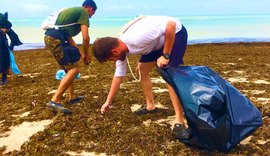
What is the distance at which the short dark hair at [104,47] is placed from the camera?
4.03m

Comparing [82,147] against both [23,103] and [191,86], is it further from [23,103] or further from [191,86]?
[23,103]

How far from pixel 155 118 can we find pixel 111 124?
71cm

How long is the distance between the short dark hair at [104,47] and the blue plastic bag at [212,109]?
0.76 meters

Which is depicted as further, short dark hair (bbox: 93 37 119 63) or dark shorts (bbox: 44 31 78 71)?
dark shorts (bbox: 44 31 78 71)

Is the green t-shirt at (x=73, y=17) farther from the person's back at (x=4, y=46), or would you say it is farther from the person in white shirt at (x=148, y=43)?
the person's back at (x=4, y=46)

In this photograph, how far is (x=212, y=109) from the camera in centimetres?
378

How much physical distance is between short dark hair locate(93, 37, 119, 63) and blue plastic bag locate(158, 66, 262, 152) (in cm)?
76

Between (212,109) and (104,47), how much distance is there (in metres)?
1.38

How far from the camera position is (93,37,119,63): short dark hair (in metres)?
4.03

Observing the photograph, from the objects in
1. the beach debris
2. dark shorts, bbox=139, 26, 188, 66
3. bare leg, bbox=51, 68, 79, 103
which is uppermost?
dark shorts, bbox=139, 26, 188, 66

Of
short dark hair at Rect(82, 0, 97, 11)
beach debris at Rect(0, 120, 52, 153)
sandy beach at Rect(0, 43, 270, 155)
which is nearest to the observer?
sandy beach at Rect(0, 43, 270, 155)

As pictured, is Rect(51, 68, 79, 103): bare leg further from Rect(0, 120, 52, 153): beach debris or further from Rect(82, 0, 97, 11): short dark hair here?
Rect(82, 0, 97, 11): short dark hair

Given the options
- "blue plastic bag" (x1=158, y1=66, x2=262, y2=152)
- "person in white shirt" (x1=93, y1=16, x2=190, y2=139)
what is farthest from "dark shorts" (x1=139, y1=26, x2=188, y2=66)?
"blue plastic bag" (x1=158, y1=66, x2=262, y2=152)

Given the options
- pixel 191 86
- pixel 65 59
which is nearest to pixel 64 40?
pixel 65 59
